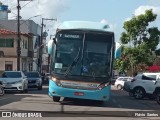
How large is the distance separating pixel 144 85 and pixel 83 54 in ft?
37.4

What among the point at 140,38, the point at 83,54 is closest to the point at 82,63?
the point at 83,54

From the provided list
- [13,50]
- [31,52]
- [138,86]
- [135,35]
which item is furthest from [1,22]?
[138,86]

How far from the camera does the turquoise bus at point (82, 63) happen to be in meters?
21.3

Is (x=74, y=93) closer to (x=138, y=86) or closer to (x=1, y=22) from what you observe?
(x=138, y=86)

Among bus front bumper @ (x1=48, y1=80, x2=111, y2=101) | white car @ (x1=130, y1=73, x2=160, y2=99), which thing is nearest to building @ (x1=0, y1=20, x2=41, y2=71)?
white car @ (x1=130, y1=73, x2=160, y2=99)

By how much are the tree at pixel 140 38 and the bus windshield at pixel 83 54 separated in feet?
121

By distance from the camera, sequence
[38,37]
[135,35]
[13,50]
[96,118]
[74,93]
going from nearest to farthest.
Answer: [96,118] → [74,93] → [135,35] → [13,50] → [38,37]

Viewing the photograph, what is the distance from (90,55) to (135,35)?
3905 cm

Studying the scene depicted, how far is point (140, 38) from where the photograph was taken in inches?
2394

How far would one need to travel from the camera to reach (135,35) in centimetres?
6003

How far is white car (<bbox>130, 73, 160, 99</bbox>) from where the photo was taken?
31641 millimetres

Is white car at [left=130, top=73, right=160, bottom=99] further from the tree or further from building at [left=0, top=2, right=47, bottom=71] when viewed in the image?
building at [left=0, top=2, right=47, bottom=71]

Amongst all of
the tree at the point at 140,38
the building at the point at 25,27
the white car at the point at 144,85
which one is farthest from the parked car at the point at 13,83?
the building at the point at 25,27

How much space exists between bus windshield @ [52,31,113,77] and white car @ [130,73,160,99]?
33.8ft
